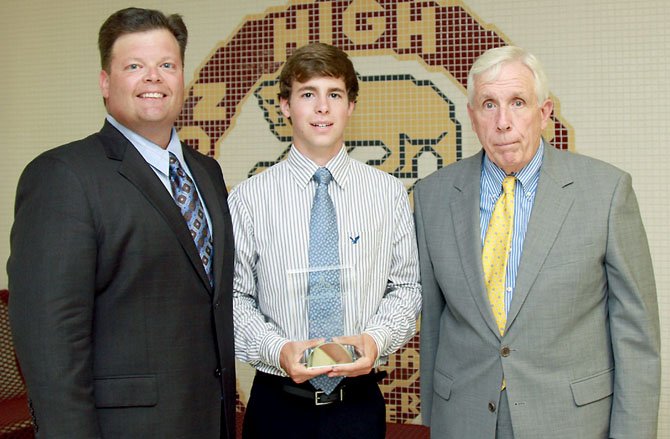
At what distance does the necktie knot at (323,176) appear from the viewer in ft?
7.05

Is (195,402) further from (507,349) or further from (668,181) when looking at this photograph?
(668,181)

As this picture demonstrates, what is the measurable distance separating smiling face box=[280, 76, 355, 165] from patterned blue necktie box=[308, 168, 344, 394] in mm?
79

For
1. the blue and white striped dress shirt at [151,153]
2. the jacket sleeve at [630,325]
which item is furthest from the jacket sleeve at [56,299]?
the jacket sleeve at [630,325]

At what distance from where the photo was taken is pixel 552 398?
188 centimetres

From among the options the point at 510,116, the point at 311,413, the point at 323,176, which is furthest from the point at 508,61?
the point at 311,413

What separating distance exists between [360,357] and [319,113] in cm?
69

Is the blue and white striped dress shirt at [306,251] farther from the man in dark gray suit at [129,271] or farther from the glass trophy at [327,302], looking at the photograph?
the man in dark gray suit at [129,271]

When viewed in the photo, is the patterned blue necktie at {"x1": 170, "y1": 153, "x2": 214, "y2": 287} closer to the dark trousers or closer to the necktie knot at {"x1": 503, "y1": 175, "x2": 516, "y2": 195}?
the dark trousers

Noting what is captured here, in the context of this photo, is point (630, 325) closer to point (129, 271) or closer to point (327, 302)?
point (327, 302)

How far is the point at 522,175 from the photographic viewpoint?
1980 mm

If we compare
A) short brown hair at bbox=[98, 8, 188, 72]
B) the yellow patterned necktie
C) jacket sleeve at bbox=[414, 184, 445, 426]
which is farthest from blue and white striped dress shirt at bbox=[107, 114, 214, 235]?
the yellow patterned necktie

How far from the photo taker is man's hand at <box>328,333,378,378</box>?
6.19 feet

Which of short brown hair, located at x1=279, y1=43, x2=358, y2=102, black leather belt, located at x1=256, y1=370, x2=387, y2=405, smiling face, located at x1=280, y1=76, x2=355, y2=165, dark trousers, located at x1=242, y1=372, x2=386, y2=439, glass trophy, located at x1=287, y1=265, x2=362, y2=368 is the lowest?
dark trousers, located at x1=242, y1=372, x2=386, y2=439

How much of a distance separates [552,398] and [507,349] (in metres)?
0.17
